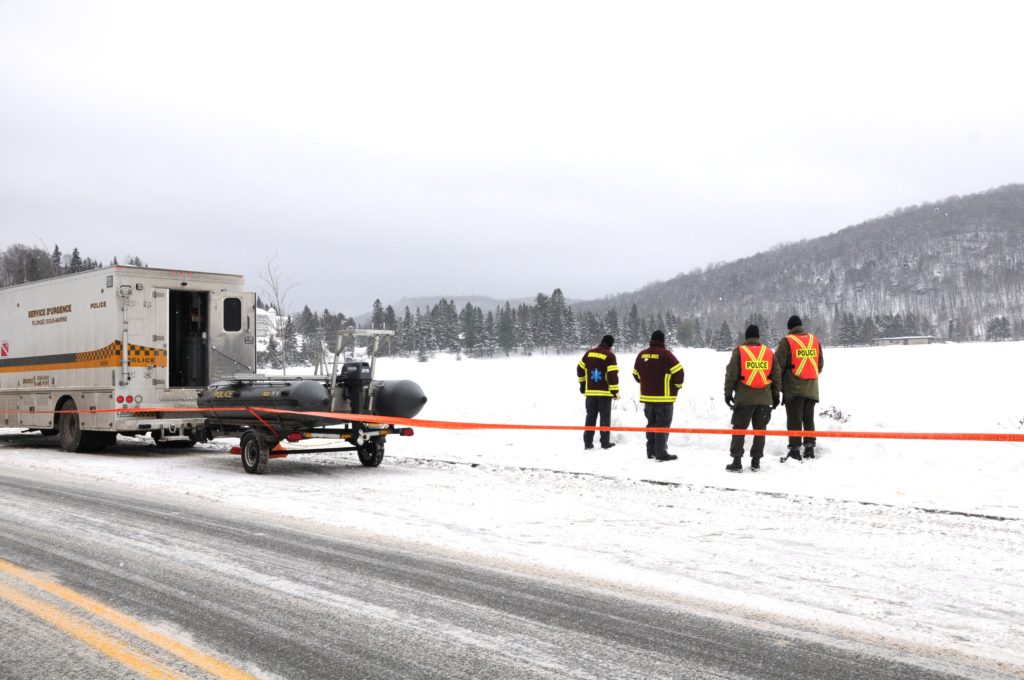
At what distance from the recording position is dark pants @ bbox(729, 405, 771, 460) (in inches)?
421

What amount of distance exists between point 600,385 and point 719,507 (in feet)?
16.6

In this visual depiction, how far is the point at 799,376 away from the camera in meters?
11.5

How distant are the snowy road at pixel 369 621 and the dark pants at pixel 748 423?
5.63m

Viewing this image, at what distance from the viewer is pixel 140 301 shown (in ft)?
47.0

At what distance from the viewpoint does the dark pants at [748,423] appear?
10.7 m

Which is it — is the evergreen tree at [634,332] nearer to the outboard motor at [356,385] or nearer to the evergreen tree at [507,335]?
the evergreen tree at [507,335]

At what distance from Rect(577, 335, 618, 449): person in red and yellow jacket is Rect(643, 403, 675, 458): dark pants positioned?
88cm

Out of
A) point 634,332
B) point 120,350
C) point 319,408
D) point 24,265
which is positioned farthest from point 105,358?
point 634,332

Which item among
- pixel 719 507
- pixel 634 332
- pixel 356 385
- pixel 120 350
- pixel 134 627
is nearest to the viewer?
pixel 134 627

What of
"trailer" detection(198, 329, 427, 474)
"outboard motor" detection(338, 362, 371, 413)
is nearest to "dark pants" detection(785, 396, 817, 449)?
"trailer" detection(198, 329, 427, 474)

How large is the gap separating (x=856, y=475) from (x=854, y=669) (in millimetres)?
6817

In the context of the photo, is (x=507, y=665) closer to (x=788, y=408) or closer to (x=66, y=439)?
(x=788, y=408)

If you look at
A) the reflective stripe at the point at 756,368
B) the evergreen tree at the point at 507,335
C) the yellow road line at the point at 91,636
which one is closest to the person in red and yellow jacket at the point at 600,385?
the reflective stripe at the point at 756,368

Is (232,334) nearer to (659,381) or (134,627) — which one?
(659,381)
